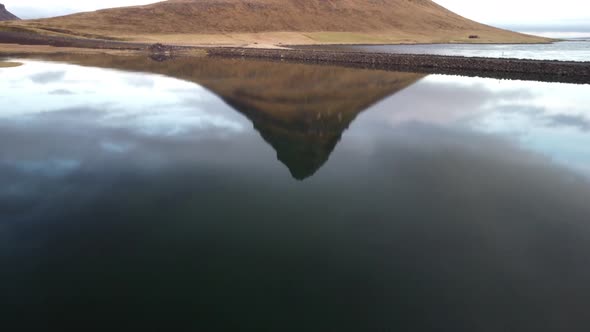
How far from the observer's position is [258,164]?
15.9 m

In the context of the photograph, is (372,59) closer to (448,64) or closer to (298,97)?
(448,64)

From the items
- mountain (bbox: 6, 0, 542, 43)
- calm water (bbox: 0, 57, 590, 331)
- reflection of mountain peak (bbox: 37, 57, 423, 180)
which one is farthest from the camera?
mountain (bbox: 6, 0, 542, 43)

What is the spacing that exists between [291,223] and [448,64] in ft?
174

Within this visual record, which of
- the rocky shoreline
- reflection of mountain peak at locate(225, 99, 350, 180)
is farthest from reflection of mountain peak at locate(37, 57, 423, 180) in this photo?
the rocky shoreline

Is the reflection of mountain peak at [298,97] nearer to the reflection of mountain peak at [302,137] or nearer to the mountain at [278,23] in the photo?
the reflection of mountain peak at [302,137]

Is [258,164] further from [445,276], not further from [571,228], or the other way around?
[571,228]

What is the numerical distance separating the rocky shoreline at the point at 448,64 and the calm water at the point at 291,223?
2704 cm

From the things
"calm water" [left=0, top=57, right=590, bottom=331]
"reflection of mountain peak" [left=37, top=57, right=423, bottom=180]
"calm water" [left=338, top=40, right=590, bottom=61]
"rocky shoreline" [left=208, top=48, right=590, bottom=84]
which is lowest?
"calm water" [left=0, top=57, right=590, bottom=331]

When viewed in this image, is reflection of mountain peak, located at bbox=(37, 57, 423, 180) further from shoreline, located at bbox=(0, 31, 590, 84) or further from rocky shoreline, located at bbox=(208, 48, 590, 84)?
shoreline, located at bbox=(0, 31, 590, 84)

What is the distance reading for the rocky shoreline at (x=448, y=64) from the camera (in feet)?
149

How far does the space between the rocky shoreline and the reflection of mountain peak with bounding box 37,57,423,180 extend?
29.1ft

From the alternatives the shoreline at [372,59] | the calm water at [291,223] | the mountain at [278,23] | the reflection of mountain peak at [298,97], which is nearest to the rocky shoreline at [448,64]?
the shoreline at [372,59]

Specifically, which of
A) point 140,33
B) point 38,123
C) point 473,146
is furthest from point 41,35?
point 473,146

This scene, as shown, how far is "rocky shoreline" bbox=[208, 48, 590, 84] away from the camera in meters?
45.5
